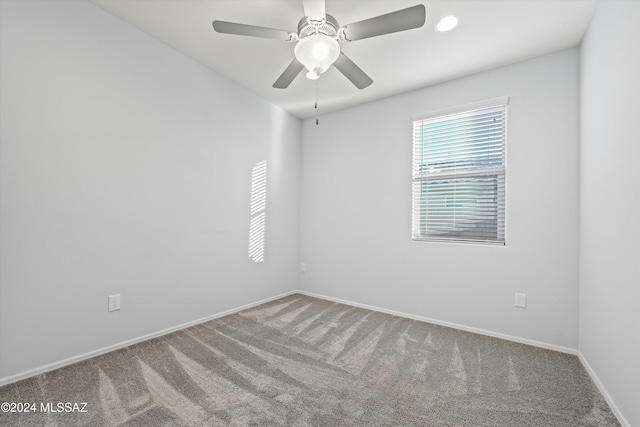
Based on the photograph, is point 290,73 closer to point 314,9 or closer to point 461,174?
point 314,9

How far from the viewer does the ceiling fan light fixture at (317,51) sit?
5.15 ft

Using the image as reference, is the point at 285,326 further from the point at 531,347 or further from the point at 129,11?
the point at 129,11

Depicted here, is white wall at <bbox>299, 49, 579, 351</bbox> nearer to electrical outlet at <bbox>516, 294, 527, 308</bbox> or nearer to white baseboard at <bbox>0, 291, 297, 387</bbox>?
electrical outlet at <bbox>516, 294, 527, 308</bbox>

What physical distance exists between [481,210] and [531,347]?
1252 millimetres

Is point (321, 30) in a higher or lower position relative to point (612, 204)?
higher

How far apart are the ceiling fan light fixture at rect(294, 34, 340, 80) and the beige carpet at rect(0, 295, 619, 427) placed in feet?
6.68

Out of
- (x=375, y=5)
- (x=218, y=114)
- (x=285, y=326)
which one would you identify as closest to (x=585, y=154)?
(x=375, y=5)

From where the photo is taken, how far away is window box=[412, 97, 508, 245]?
261cm

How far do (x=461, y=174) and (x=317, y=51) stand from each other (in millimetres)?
1962

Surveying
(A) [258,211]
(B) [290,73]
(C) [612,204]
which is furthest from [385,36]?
(A) [258,211]

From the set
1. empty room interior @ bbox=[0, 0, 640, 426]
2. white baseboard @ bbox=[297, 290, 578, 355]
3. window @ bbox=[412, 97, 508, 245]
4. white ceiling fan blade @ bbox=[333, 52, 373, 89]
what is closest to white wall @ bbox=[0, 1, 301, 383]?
empty room interior @ bbox=[0, 0, 640, 426]

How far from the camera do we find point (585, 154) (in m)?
2.08

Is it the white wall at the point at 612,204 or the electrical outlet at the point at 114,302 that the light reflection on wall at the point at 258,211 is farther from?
the white wall at the point at 612,204

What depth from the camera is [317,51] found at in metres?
1.61
